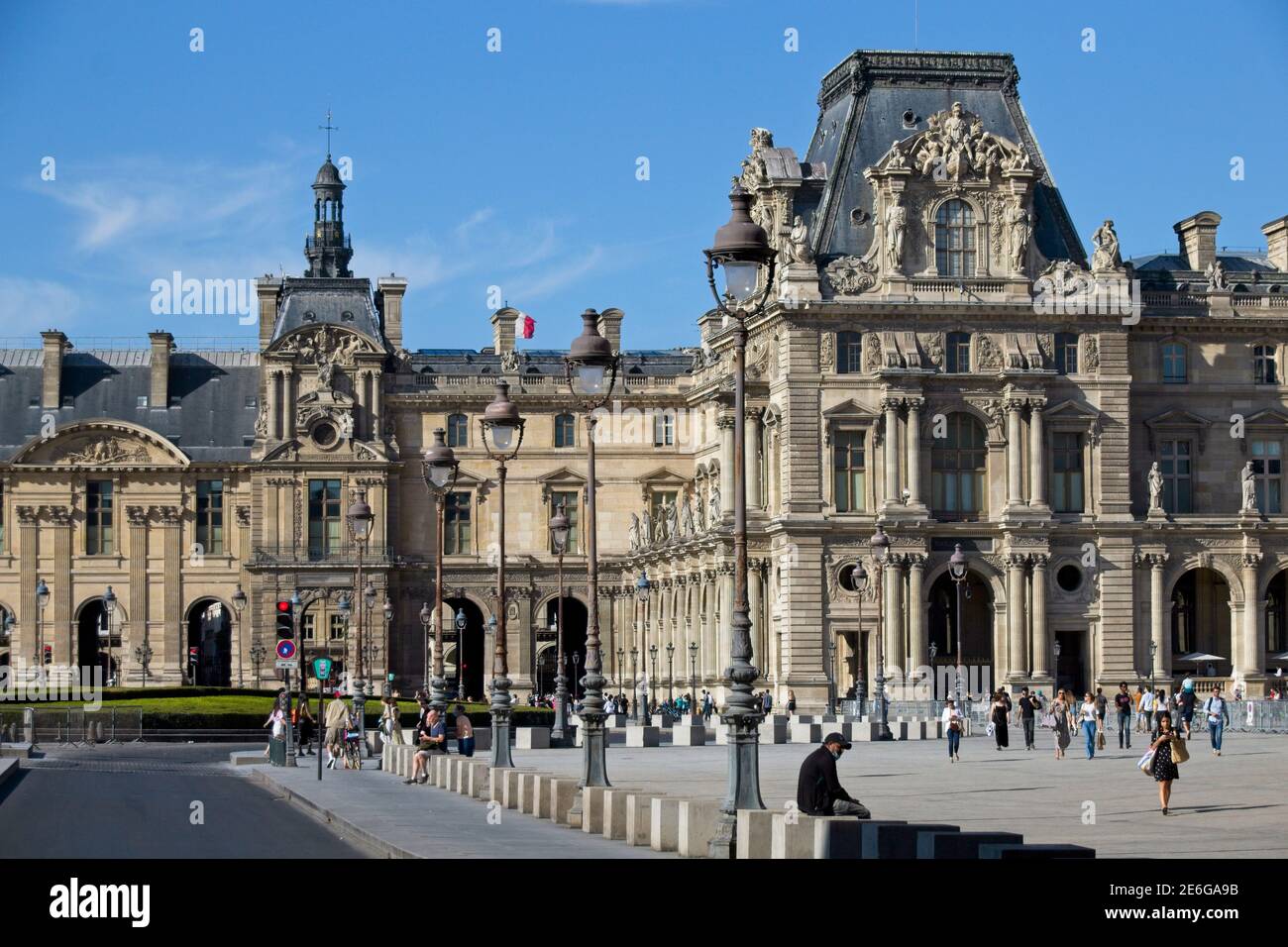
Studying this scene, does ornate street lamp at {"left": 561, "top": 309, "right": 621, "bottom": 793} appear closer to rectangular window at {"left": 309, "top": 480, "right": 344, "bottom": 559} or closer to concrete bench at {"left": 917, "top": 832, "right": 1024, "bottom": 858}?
concrete bench at {"left": 917, "top": 832, "right": 1024, "bottom": 858}

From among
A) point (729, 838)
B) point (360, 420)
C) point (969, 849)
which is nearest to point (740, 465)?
point (729, 838)

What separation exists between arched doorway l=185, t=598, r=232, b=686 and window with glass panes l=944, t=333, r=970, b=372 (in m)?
41.3

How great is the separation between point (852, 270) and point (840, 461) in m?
6.86

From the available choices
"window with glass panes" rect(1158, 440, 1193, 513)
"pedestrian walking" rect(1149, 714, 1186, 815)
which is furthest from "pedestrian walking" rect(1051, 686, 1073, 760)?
"window with glass panes" rect(1158, 440, 1193, 513)

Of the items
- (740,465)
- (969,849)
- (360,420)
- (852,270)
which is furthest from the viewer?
(360,420)

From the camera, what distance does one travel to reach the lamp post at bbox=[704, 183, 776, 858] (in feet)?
89.1

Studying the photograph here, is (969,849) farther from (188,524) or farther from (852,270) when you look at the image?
(188,524)

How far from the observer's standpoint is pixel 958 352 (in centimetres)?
8631

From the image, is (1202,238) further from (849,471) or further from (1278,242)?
(849,471)

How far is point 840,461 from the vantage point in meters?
85.6

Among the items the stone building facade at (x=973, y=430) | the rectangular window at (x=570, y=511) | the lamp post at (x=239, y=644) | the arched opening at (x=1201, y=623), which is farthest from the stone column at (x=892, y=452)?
the lamp post at (x=239, y=644)

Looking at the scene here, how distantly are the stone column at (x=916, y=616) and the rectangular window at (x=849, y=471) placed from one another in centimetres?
222

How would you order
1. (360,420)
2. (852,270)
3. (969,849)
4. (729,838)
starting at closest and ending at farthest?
1. (969,849)
2. (729,838)
3. (852,270)
4. (360,420)
